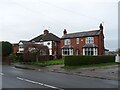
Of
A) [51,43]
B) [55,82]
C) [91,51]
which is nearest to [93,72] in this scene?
[55,82]

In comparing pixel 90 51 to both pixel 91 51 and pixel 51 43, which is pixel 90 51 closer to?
pixel 91 51

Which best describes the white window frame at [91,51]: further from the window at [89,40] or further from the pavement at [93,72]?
the pavement at [93,72]

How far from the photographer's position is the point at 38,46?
4316 cm

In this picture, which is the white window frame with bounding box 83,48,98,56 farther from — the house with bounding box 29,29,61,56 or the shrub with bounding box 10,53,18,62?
the shrub with bounding box 10,53,18,62

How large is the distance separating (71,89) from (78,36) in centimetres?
4642

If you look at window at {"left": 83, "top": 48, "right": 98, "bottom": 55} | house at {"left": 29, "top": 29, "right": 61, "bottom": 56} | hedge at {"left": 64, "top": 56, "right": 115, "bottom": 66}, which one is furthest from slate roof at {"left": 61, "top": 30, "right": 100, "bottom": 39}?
hedge at {"left": 64, "top": 56, "right": 115, "bottom": 66}

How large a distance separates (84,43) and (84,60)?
811 inches

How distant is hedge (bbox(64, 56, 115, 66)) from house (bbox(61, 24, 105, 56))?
367 inches

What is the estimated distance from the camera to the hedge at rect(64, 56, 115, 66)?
33359 millimetres

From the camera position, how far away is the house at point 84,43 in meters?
54.3

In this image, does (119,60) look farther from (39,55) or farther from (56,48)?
(56,48)

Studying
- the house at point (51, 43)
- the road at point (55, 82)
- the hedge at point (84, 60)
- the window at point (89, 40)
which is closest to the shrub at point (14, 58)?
the hedge at point (84, 60)

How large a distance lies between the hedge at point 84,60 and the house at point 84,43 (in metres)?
9.32

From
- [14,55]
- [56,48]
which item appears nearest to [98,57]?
[14,55]
